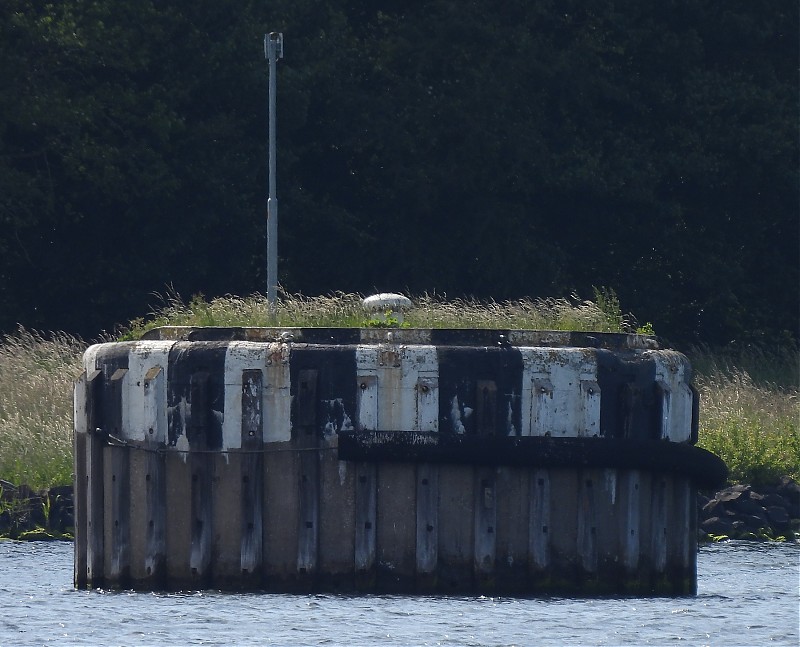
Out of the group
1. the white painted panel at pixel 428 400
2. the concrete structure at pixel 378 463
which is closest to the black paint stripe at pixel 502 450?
the concrete structure at pixel 378 463

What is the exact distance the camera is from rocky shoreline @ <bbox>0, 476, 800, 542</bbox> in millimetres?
21750

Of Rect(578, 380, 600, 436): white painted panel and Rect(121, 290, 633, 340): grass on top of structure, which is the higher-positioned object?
Rect(121, 290, 633, 340): grass on top of structure

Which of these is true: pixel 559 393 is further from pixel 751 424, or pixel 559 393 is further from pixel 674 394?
pixel 751 424

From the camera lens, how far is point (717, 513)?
75.8ft

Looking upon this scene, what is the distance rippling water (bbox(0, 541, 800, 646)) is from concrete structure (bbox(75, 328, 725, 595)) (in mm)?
252

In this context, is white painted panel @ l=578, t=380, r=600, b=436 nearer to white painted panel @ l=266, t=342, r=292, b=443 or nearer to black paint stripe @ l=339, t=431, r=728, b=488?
black paint stripe @ l=339, t=431, r=728, b=488

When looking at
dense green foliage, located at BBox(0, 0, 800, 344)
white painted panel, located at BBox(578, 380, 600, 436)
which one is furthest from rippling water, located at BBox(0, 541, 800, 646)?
dense green foliage, located at BBox(0, 0, 800, 344)

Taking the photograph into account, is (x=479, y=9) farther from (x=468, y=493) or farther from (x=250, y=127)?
(x=468, y=493)

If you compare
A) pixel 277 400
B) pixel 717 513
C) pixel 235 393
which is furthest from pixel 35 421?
pixel 277 400

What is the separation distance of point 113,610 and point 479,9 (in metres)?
25.7

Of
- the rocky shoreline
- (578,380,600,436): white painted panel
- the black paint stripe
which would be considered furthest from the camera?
the rocky shoreline

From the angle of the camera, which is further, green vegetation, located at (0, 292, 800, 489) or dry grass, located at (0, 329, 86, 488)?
dry grass, located at (0, 329, 86, 488)

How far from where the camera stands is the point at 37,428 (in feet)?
77.2

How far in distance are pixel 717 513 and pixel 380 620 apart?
398 inches
